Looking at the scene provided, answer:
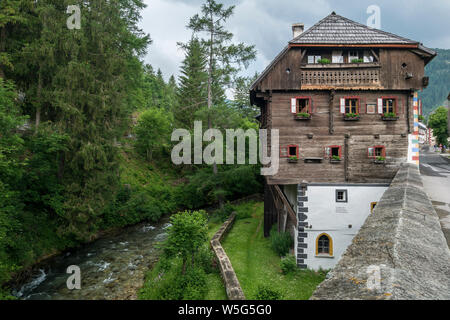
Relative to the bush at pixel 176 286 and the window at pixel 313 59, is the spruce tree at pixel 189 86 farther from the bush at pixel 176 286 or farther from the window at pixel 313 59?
the bush at pixel 176 286

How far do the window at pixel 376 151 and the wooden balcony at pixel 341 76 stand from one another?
3250 millimetres

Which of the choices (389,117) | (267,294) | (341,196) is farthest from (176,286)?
(389,117)

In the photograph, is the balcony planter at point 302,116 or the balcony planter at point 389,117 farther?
the balcony planter at point 302,116

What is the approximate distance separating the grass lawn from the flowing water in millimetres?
5164

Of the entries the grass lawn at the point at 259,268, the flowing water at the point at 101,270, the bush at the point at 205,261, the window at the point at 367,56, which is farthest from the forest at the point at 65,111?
the window at the point at 367,56

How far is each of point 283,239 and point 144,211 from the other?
14.7 m

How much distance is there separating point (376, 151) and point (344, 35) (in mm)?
6545

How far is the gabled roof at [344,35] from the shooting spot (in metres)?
14.2

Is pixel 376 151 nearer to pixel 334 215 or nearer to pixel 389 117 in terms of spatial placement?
pixel 389 117

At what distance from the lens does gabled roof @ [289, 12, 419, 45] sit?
1420 cm

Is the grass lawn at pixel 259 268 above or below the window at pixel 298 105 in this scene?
below

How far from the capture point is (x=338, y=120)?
A: 14664 mm
